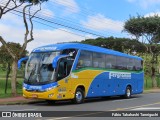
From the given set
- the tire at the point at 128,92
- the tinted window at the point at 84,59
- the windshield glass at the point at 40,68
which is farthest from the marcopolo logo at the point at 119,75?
the windshield glass at the point at 40,68

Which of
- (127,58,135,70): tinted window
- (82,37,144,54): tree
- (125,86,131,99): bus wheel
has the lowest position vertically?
(125,86,131,99): bus wheel

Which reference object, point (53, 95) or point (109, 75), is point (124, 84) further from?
point (53, 95)

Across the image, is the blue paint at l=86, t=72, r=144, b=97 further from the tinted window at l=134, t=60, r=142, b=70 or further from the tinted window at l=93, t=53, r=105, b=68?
the tinted window at l=93, t=53, r=105, b=68

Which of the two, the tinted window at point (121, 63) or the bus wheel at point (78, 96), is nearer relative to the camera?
the bus wheel at point (78, 96)

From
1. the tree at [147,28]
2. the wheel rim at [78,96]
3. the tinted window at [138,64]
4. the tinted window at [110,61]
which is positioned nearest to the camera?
the wheel rim at [78,96]

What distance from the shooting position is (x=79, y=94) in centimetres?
2312

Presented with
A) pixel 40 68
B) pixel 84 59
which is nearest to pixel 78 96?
pixel 84 59

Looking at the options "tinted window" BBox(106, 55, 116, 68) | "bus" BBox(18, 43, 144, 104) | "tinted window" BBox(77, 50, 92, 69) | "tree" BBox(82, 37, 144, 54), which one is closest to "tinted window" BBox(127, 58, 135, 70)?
"bus" BBox(18, 43, 144, 104)

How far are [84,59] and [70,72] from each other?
168cm

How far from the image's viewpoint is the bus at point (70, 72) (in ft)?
69.1

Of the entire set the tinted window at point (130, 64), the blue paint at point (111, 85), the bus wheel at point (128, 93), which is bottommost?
the bus wheel at point (128, 93)

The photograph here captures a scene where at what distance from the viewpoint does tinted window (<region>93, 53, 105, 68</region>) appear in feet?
80.9

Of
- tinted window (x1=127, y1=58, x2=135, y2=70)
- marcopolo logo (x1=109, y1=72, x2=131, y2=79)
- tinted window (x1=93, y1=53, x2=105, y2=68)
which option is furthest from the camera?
tinted window (x1=127, y1=58, x2=135, y2=70)

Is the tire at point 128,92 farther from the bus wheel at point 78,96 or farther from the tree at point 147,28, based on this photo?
the tree at point 147,28
